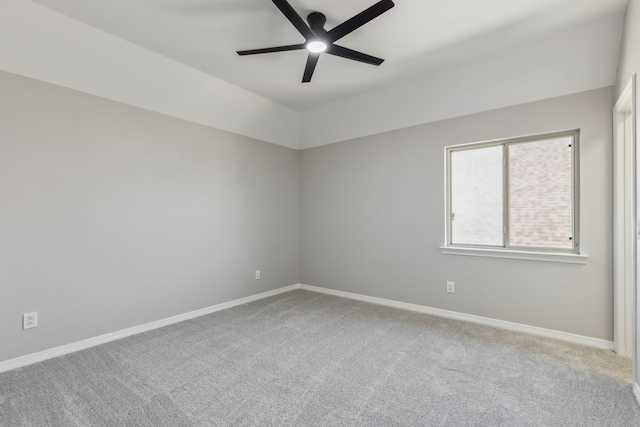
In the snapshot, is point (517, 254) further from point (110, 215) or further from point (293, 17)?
point (110, 215)

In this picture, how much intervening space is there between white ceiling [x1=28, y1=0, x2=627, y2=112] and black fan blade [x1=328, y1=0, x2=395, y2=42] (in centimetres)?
24

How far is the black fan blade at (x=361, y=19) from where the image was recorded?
1854 mm

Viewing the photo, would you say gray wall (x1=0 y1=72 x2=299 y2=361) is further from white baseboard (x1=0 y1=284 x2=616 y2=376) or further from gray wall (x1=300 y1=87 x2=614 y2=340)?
gray wall (x1=300 y1=87 x2=614 y2=340)

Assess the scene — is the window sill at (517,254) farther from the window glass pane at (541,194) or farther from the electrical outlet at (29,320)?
the electrical outlet at (29,320)

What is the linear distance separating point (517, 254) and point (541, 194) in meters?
0.63

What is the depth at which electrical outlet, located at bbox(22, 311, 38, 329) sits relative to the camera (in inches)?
91.4

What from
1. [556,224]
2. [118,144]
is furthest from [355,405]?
[118,144]

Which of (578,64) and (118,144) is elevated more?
(578,64)

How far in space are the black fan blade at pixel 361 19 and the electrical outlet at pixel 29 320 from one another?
3.11m

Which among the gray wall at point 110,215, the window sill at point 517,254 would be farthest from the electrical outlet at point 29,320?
the window sill at point 517,254

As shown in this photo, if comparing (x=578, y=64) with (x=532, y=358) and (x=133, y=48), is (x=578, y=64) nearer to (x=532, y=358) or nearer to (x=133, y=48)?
(x=532, y=358)

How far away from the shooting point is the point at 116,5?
222 centimetres

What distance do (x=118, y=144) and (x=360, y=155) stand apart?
276 centimetres

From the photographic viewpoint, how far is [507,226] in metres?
3.12
